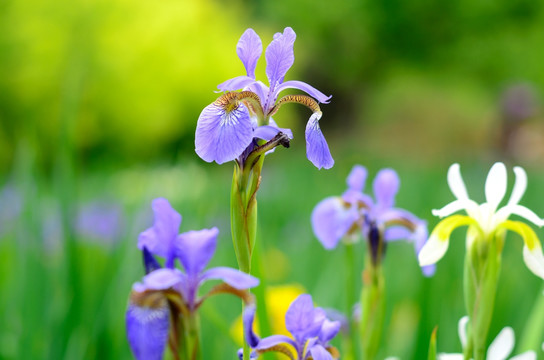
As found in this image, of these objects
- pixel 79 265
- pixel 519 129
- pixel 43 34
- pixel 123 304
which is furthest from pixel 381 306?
pixel 519 129

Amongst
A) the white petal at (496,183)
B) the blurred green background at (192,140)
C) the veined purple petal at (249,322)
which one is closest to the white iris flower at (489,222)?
the white petal at (496,183)

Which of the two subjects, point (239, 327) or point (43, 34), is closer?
point (239, 327)

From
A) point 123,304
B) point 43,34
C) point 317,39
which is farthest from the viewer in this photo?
point 317,39

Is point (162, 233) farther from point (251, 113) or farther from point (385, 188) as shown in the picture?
point (385, 188)

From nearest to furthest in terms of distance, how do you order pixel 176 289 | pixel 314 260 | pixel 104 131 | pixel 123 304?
pixel 176 289 → pixel 123 304 → pixel 314 260 → pixel 104 131

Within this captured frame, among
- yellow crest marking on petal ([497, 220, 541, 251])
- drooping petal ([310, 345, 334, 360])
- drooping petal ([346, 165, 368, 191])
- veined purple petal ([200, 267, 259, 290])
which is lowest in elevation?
drooping petal ([310, 345, 334, 360])

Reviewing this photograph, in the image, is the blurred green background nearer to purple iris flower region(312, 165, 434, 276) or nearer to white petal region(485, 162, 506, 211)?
purple iris flower region(312, 165, 434, 276)

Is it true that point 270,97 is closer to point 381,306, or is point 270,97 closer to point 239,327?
point 381,306

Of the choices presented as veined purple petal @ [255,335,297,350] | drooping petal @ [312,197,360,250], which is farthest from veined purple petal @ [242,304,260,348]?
drooping petal @ [312,197,360,250]
